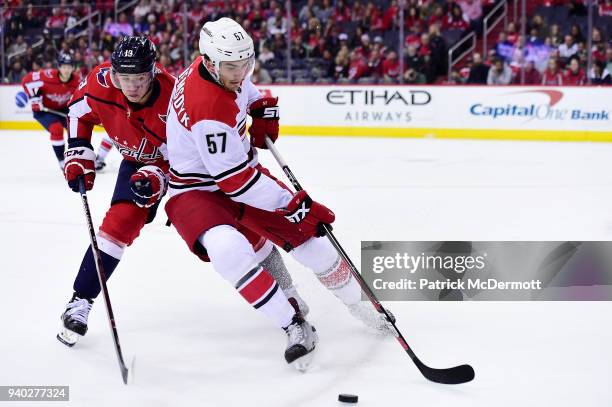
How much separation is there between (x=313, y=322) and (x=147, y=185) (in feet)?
2.93

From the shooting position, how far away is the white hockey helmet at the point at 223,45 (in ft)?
9.13

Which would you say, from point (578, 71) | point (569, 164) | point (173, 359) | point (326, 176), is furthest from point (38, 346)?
point (578, 71)

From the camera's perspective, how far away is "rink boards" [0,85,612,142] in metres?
9.30

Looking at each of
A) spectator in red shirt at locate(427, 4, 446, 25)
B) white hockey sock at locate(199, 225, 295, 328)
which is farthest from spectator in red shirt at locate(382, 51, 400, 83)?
white hockey sock at locate(199, 225, 295, 328)

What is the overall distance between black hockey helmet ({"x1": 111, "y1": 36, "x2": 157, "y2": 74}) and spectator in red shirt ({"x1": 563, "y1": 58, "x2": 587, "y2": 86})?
7.26m

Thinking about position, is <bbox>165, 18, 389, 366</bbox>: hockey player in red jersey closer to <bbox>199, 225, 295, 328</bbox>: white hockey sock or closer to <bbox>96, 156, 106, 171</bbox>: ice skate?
<bbox>199, 225, 295, 328</bbox>: white hockey sock

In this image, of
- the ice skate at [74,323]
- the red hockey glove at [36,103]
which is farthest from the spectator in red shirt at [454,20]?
the ice skate at [74,323]

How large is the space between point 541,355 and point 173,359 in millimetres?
1297

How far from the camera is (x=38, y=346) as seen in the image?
3.10 m

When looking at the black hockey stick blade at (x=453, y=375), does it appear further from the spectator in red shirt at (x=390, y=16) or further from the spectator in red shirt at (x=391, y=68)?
the spectator in red shirt at (x=390, y=16)

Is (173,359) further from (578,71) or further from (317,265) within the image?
(578,71)

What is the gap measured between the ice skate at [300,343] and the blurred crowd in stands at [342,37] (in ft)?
23.8

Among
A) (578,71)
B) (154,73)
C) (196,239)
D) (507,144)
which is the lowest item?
(507,144)

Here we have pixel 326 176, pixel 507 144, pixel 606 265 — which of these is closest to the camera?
pixel 606 265
